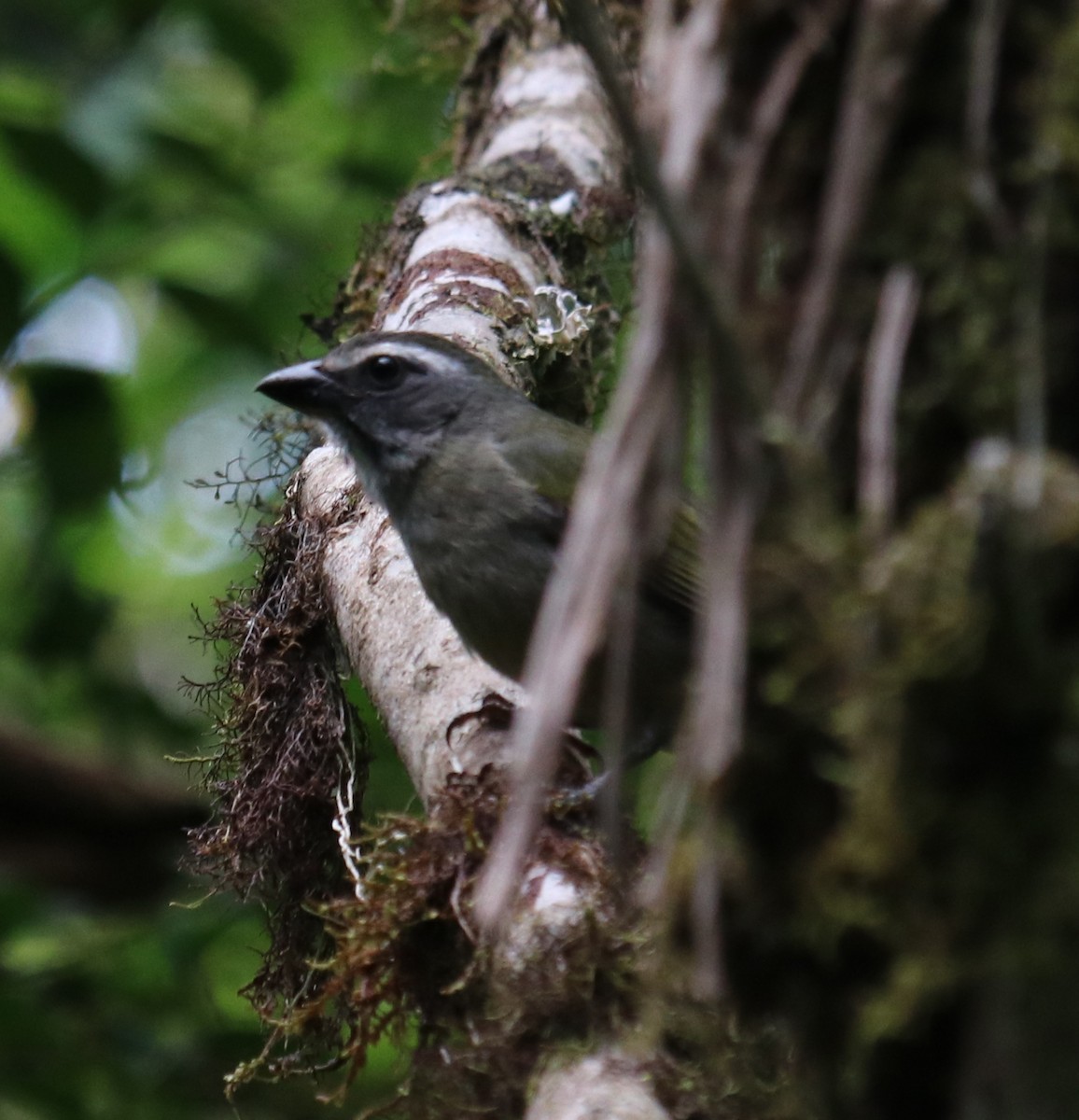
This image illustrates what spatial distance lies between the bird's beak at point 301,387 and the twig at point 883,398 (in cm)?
277

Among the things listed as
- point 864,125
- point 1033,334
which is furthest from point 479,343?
point 1033,334

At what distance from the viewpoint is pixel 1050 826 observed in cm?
158

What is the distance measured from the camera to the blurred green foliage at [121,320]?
5535mm

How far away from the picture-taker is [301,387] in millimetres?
4391

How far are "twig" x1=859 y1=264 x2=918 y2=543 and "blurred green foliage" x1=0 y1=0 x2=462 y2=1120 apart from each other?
10.5 ft

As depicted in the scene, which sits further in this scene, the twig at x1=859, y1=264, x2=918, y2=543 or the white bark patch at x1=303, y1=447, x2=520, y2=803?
the white bark patch at x1=303, y1=447, x2=520, y2=803

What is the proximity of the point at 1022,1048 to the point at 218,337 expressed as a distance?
5.71 meters

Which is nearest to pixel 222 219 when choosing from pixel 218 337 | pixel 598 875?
pixel 218 337

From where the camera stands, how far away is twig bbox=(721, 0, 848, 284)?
6.02 ft

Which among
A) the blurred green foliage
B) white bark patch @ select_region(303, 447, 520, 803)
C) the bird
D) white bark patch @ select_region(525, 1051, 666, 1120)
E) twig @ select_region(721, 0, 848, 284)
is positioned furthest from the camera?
the blurred green foliage

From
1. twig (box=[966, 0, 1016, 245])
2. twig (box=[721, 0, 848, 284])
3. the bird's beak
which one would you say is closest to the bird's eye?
the bird's beak

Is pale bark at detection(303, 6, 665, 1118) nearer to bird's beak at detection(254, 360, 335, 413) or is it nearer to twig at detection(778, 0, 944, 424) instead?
bird's beak at detection(254, 360, 335, 413)

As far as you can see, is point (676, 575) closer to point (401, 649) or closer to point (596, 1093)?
point (401, 649)

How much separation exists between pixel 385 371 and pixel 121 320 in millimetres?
5914
